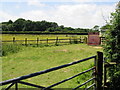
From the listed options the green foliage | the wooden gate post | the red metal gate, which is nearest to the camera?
the wooden gate post

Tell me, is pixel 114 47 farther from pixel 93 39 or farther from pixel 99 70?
pixel 93 39

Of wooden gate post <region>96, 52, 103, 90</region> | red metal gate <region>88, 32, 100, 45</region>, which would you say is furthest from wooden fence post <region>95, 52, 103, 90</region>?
red metal gate <region>88, 32, 100, 45</region>

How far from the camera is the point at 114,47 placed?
4086 millimetres

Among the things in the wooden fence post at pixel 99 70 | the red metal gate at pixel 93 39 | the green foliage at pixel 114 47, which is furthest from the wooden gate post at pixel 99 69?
the red metal gate at pixel 93 39

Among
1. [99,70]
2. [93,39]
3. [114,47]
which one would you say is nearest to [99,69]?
[99,70]

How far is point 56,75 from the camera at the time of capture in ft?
24.9

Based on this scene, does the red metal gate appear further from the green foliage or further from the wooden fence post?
the wooden fence post

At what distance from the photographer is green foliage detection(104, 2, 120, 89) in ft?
12.7

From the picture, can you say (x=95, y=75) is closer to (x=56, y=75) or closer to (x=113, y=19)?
(x=113, y=19)

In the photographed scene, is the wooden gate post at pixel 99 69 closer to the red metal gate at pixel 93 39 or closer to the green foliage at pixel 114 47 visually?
the green foliage at pixel 114 47

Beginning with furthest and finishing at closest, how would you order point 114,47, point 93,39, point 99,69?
point 93,39 < point 114,47 < point 99,69

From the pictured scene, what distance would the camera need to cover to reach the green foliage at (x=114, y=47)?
12.7 feet

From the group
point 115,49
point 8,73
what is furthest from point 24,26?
point 115,49

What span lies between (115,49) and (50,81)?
3615 millimetres
